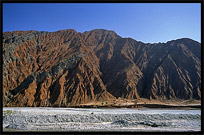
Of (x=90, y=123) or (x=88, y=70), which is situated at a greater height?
(x=88, y=70)

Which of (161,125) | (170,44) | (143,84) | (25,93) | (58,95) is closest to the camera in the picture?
(161,125)

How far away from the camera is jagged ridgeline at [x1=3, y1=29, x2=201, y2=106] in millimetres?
47938

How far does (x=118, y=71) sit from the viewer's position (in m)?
64.2

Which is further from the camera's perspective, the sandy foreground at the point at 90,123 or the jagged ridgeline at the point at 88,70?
the jagged ridgeline at the point at 88,70

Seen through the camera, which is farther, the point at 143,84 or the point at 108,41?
the point at 108,41

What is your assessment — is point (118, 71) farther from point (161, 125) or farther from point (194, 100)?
point (161, 125)

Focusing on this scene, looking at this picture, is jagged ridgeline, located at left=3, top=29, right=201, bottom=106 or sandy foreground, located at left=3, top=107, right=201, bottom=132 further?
jagged ridgeline, located at left=3, top=29, right=201, bottom=106

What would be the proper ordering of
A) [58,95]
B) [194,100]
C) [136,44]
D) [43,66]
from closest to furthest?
1. [58,95]
2. [194,100]
3. [43,66]
4. [136,44]

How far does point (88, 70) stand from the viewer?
58.3m

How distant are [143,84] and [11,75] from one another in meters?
41.7

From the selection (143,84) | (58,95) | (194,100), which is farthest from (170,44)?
(58,95)

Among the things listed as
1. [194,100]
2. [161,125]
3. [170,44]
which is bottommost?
[194,100]

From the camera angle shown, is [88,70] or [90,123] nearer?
[90,123]

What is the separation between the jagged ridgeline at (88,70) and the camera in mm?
47938
